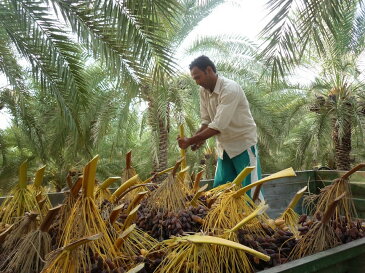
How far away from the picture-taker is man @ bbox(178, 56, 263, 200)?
3289mm

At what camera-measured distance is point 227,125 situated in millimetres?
3281

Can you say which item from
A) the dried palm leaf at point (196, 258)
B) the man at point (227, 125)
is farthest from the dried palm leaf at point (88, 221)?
the man at point (227, 125)

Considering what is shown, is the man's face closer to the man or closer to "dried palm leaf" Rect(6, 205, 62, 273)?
the man

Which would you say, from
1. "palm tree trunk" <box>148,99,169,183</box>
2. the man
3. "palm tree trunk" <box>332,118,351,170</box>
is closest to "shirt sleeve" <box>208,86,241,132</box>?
the man

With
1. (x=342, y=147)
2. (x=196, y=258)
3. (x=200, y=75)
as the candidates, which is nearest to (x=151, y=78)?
(x=200, y=75)

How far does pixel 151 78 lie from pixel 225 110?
1658 mm

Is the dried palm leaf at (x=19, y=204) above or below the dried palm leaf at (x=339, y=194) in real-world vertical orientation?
above

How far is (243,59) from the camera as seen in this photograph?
367 inches

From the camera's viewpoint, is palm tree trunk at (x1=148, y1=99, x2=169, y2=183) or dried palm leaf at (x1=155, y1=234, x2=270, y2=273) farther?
palm tree trunk at (x1=148, y1=99, x2=169, y2=183)

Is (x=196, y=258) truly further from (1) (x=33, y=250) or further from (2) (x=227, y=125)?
(2) (x=227, y=125)

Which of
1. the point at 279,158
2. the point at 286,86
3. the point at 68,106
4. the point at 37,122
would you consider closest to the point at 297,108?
the point at 286,86

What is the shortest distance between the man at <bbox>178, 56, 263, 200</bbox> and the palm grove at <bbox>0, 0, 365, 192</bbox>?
2.17 ft

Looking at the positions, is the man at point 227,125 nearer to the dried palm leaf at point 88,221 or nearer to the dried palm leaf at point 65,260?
the dried palm leaf at point 88,221

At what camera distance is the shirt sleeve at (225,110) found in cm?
327
